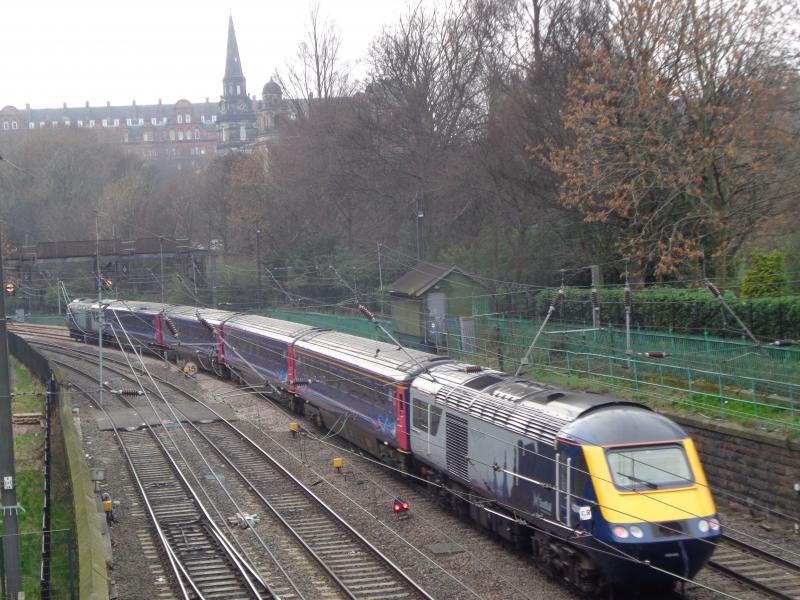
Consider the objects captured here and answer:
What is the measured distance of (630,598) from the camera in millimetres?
12086

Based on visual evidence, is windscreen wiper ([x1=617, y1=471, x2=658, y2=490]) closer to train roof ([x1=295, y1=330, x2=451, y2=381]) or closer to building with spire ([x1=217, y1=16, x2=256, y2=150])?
train roof ([x1=295, y1=330, x2=451, y2=381])

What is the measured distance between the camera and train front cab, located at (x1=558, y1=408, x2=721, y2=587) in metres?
11.3

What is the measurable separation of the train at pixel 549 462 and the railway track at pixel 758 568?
5.10ft

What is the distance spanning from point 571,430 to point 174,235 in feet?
188

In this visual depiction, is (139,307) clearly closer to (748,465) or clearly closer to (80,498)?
(80,498)

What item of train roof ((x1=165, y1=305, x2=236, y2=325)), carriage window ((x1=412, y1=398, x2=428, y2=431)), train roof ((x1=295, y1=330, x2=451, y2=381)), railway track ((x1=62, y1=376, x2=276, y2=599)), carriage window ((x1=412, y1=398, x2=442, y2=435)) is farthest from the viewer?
train roof ((x1=165, y1=305, x2=236, y2=325))

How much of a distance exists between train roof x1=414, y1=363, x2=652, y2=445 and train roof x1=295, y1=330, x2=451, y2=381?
45.4 inches

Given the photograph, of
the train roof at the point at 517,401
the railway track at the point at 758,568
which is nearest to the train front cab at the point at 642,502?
the train roof at the point at 517,401

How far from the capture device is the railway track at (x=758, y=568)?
40.7ft

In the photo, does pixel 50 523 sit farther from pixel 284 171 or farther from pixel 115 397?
pixel 284 171

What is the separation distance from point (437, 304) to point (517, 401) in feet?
62.5

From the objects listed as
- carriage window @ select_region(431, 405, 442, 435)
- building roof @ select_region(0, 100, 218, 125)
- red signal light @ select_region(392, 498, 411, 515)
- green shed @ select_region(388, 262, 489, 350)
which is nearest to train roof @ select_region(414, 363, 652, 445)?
carriage window @ select_region(431, 405, 442, 435)

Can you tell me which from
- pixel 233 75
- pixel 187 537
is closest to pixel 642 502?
pixel 187 537

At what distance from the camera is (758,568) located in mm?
13320
